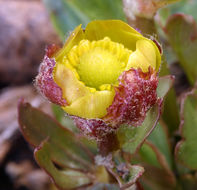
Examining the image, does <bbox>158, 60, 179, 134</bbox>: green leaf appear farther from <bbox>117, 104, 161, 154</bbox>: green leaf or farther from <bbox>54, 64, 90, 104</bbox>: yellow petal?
<bbox>54, 64, 90, 104</bbox>: yellow petal

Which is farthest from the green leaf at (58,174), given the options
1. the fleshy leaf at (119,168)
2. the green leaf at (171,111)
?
the green leaf at (171,111)

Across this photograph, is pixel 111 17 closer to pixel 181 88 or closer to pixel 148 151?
pixel 181 88

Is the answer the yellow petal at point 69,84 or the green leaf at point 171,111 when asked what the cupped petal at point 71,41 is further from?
the green leaf at point 171,111

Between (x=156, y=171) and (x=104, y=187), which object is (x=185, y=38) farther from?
(x=104, y=187)

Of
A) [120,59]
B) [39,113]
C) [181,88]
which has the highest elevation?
[120,59]

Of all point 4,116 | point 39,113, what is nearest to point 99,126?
point 39,113
